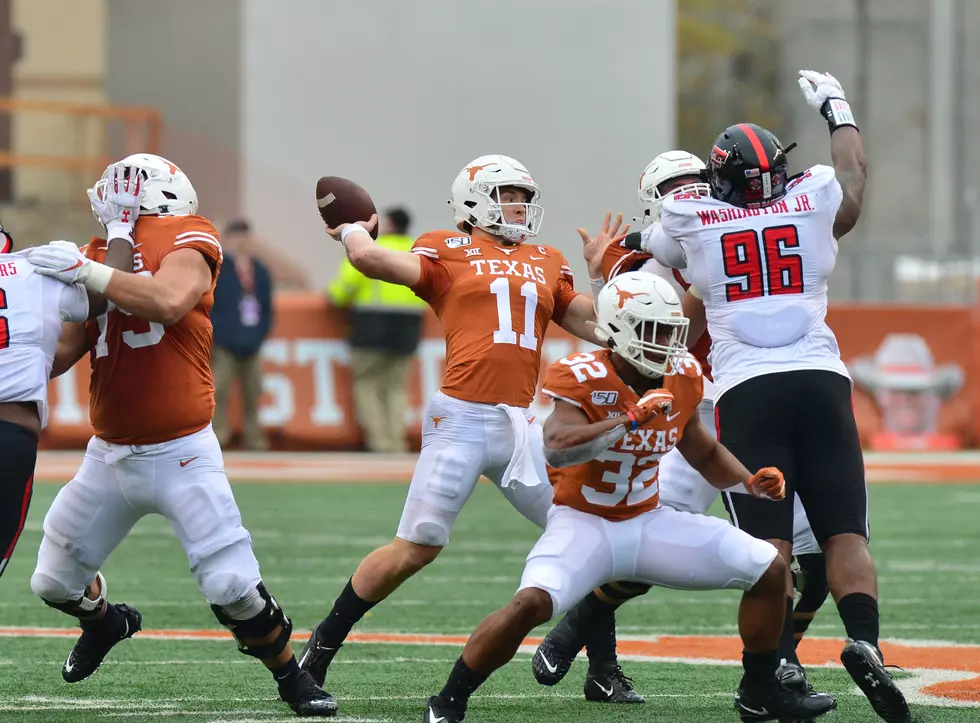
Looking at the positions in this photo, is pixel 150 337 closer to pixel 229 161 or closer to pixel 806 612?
pixel 806 612

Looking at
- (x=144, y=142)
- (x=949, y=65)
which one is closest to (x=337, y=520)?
(x=144, y=142)

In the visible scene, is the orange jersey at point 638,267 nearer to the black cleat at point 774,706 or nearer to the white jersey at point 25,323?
the black cleat at point 774,706

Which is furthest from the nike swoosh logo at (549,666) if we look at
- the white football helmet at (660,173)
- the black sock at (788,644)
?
the white football helmet at (660,173)

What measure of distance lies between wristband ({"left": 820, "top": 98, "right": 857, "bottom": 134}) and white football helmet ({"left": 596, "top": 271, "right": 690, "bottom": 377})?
1.05 metres

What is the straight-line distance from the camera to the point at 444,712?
4.88m

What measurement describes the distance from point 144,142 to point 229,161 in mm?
1094

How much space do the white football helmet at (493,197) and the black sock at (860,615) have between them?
1753 mm

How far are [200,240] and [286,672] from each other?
1.36 m

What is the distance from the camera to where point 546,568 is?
16.1 ft

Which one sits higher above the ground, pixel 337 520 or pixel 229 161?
Result: pixel 229 161

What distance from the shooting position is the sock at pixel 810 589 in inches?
238

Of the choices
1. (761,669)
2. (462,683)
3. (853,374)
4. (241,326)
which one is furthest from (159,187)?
(853,374)

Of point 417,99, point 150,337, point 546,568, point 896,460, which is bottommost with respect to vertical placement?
point 896,460

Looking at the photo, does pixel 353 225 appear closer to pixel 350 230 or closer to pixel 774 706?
pixel 350 230
